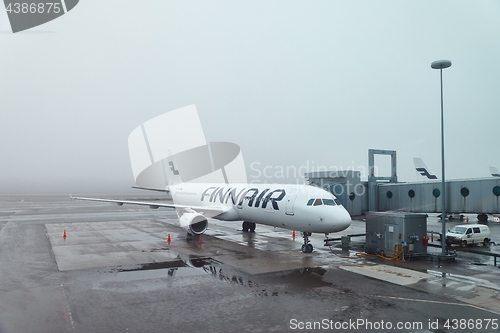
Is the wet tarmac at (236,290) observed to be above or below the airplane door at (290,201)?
below

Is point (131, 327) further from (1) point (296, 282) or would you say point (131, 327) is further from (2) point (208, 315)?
(1) point (296, 282)

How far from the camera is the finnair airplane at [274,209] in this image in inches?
755

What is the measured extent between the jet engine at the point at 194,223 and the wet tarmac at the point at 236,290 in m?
1.60

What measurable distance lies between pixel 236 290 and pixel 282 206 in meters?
8.79

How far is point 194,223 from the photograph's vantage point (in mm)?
24125

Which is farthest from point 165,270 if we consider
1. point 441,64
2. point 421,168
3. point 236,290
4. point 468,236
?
point 421,168

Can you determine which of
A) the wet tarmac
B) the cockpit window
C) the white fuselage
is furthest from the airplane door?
the wet tarmac

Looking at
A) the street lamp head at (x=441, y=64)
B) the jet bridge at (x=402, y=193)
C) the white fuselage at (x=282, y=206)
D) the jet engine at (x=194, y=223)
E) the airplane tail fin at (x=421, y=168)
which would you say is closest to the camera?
the street lamp head at (x=441, y=64)

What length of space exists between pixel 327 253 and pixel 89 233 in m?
18.9

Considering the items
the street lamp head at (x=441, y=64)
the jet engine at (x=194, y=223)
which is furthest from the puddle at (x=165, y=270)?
the street lamp head at (x=441, y=64)

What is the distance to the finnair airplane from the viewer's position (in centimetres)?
1919

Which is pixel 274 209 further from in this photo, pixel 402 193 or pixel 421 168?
pixel 421 168

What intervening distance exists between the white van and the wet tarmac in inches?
50.0

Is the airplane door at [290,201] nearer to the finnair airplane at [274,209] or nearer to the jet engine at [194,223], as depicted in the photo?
the finnair airplane at [274,209]
